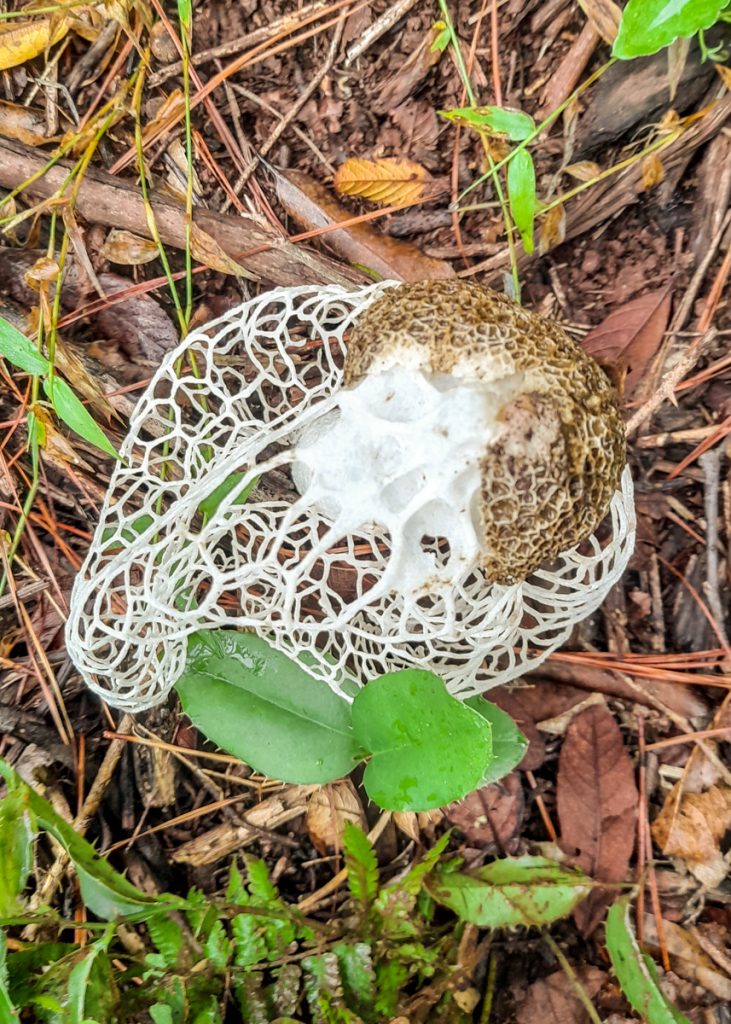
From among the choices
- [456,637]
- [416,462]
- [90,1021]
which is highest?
[416,462]

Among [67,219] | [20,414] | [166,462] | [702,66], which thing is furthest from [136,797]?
[702,66]

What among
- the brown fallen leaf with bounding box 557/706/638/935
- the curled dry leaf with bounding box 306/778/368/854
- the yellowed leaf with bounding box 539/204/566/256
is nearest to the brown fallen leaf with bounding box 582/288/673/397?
the yellowed leaf with bounding box 539/204/566/256

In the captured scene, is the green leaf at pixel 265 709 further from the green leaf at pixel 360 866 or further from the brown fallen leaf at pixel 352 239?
the brown fallen leaf at pixel 352 239

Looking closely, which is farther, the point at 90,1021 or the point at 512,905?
the point at 512,905

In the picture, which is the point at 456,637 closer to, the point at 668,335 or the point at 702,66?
the point at 668,335

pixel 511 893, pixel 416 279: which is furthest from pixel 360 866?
pixel 416 279

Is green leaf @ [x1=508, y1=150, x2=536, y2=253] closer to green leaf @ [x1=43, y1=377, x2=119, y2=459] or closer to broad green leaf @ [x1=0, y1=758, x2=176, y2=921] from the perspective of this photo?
green leaf @ [x1=43, y1=377, x2=119, y2=459]

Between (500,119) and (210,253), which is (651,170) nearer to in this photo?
(500,119)
